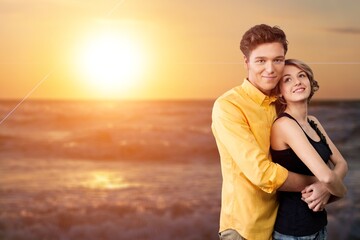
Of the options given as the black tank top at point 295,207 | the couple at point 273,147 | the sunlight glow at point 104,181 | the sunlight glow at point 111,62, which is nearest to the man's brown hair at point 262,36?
the couple at point 273,147

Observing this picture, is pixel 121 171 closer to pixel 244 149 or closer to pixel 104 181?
pixel 104 181

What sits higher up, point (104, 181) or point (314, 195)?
point (314, 195)

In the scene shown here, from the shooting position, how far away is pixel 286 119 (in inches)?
68.1

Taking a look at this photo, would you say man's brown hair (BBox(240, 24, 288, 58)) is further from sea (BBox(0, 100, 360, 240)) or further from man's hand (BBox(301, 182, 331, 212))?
sea (BBox(0, 100, 360, 240))

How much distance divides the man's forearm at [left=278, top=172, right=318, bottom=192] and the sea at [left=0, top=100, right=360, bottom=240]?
118 inches

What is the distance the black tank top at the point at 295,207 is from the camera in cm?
174

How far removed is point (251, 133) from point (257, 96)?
4.5 inches

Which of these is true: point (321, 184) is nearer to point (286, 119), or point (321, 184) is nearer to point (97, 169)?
point (286, 119)

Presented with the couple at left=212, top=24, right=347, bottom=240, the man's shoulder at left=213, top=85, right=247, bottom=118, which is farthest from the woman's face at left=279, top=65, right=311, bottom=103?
the man's shoulder at left=213, top=85, right=247, bottom=118

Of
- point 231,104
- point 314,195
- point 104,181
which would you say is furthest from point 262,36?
point 104,181

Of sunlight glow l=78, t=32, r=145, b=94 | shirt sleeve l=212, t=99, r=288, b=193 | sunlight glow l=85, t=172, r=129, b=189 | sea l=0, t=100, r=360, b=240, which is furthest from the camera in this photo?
sunlight glow l=85, t=172, r=129, b=189

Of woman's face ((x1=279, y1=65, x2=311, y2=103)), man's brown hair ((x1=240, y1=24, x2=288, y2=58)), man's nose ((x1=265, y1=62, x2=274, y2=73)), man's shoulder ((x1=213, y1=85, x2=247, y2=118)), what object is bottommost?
man's shoulder ((x1=213, y1=85, x2=247, y2=118))

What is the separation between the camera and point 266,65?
1.74 metres

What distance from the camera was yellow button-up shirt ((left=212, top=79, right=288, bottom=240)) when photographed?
5.58 ft
